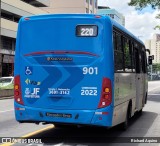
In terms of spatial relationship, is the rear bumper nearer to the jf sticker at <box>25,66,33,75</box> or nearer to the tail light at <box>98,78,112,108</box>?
the tail light at <box>98,78,112,108</box>

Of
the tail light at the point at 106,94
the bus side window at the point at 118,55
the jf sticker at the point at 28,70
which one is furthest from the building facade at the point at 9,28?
the tail light at the point at 106,94

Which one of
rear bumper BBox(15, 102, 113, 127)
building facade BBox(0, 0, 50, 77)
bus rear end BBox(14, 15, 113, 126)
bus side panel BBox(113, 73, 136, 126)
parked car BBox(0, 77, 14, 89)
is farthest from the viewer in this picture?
building facade BBox(0, 0, 50, 77)

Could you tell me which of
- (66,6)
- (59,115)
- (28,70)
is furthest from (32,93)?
(66,6)

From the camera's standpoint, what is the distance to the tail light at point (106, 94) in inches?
373

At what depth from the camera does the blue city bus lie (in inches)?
375

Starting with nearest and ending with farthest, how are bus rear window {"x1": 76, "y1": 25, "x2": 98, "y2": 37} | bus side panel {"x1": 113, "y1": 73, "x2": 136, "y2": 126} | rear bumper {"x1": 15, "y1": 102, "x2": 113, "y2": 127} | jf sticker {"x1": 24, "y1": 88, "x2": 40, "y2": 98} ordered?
1. rear bumper {"x1": 15, "y1": 102, "x2": 113, "y2": 127}
2. bus rear window {"x1": 76, "y1": 25, "x2": 98, "y2": 37}
3. jf sticker {"x1": 24, "y1": 88, "x2": 40, "y2": 98}
4. bus side panel {"x1": 113, "y1": 73, "x2": 136, "y2": 126}

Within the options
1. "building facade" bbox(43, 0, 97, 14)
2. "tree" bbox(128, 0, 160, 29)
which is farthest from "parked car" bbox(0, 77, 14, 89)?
"building facade" bbox(43, 0, 97, 14)

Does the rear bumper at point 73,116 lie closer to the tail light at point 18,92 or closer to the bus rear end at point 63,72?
the bus rear end at point 63,72

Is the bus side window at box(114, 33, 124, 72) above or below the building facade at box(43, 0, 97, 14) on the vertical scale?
below

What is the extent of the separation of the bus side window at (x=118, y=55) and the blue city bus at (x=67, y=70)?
0.08 feet

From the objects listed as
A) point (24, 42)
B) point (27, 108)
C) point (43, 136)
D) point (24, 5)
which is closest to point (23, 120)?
point (27, 108)

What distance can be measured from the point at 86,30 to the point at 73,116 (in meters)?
2.01

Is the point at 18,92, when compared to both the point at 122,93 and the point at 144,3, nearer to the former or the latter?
the point at 122,93

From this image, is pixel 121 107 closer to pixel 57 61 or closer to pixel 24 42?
pixel 57 61
